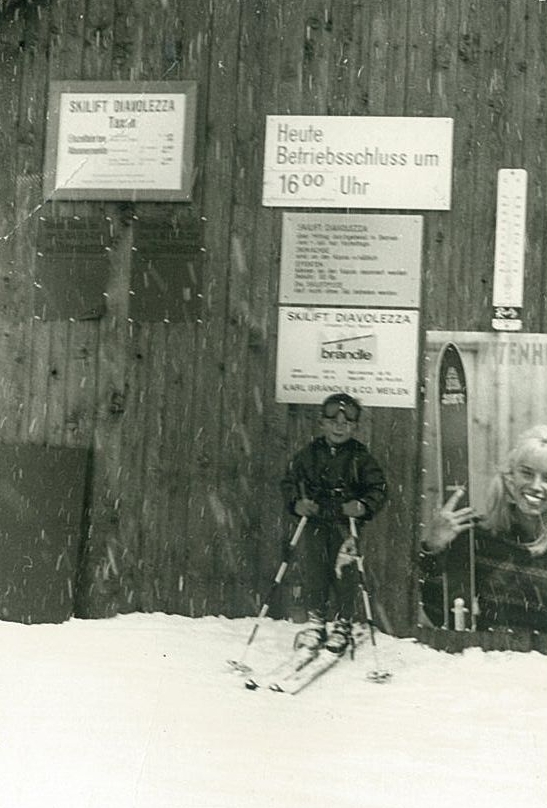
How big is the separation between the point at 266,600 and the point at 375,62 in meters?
3.39

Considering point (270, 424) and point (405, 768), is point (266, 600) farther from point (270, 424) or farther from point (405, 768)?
point (405, 768)

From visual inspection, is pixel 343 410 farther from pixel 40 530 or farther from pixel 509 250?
pixel 40 530

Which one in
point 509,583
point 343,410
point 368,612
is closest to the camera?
point 368,612

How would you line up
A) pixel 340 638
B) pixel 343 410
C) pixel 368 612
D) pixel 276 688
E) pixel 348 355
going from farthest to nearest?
pixel 348 355
pixel 343 410
pixel 340 638
pixel 368 612
pixel 276 688

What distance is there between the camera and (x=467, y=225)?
7.24m

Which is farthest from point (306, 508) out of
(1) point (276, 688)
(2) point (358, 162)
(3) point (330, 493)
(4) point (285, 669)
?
(2) point (358, 162)

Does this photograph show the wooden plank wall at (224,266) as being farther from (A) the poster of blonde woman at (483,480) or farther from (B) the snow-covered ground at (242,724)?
(B) the snow-covered ground at (242,724)

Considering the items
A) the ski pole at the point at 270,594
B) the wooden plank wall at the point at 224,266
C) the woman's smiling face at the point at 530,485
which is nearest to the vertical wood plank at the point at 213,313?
the wooden plank wall at the point at 224,266

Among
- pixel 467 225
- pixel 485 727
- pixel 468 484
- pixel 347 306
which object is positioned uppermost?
pixel 467 225

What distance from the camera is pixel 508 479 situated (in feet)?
23.5

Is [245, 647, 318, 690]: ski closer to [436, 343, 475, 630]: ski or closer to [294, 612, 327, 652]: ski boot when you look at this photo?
[294, 612, 327, 652]: ski boot

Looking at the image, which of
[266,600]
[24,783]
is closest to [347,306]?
[266,600]

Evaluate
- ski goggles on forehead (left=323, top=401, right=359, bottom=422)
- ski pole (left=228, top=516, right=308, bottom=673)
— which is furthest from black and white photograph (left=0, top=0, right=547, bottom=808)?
ski pole (left=228, top=516, right=308, bottom=673)

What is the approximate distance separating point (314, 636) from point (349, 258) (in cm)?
233
